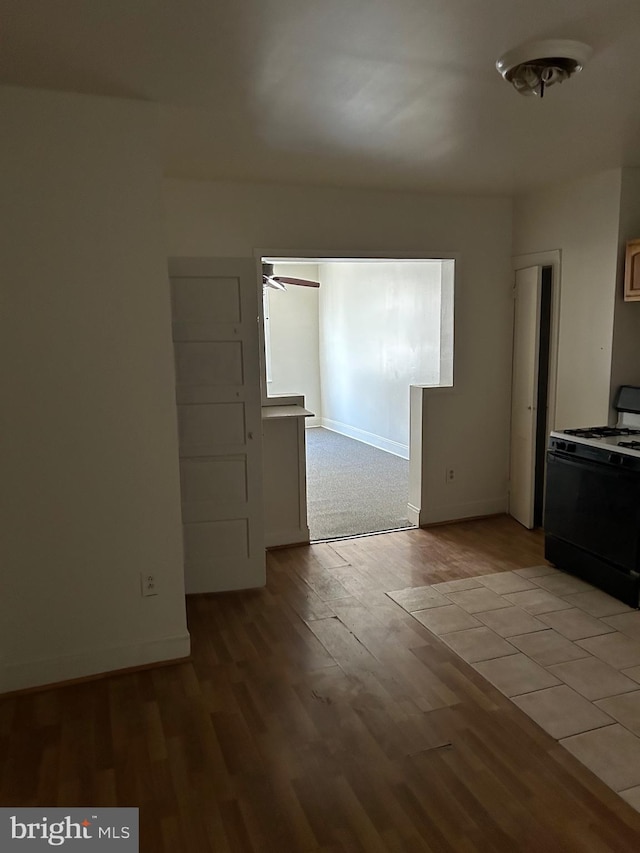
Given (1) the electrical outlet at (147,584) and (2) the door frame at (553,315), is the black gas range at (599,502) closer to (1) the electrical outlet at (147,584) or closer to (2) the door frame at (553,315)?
(2) the door frame at (553,315)

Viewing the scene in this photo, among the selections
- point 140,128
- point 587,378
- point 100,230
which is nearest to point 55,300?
point 100,230

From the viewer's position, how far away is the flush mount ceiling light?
2201mm

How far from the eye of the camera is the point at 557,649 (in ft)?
10.4

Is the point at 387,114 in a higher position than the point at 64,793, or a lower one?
higher

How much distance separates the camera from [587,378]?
14.5 ft

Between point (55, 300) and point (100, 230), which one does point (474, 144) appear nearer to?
point (100, 230)

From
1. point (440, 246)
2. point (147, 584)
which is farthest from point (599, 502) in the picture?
point (147, 584)

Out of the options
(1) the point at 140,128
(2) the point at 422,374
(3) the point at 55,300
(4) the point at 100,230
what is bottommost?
(2) the point at 422,374

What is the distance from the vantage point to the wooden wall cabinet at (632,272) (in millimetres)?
3984

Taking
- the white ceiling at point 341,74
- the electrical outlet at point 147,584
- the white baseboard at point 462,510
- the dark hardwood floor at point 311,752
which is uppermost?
the white ceiling at point 341,74

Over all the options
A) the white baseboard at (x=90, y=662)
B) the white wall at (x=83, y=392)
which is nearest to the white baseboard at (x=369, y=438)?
the white baseboard at (x=90, y=662)

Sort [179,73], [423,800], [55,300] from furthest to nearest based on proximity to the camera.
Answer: [55,300]
[179,73]
[423,800]

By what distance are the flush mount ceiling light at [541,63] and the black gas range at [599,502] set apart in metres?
2.02

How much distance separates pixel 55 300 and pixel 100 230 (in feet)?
1.19
